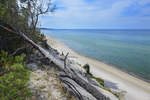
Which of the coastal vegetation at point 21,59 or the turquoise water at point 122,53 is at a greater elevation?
the coastal vegetation at point 21,59

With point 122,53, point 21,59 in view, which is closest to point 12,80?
point 21,59

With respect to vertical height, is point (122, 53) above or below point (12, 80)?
below

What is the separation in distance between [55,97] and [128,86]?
34.0 feet

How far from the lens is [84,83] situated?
227 inches

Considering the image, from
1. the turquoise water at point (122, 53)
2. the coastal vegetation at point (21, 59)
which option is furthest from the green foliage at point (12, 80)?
the turquoise water at point (122, 53)

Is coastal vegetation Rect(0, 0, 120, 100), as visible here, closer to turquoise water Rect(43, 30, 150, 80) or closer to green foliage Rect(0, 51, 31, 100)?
green foliage Rect(0, 51, 31, 100)

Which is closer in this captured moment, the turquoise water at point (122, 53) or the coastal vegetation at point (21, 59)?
the coastal vegetation at point (21, 59)

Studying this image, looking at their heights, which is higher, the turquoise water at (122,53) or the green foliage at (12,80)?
the green foliage at (12,80)

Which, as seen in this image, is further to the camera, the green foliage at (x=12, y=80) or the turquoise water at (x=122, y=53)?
the turquoise water at (x=122, y=53)

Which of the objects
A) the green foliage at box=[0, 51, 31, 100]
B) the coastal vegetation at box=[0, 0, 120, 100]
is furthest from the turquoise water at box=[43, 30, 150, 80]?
the green foliage at box=[0, 51, 31, 100]

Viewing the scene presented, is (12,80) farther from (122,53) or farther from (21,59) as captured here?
(122,53)

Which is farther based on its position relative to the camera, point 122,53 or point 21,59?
point 122,53

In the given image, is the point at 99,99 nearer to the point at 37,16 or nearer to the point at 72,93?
the point at 72,93

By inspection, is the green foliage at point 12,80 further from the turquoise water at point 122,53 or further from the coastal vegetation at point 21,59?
the turquoise water at point 122,53
